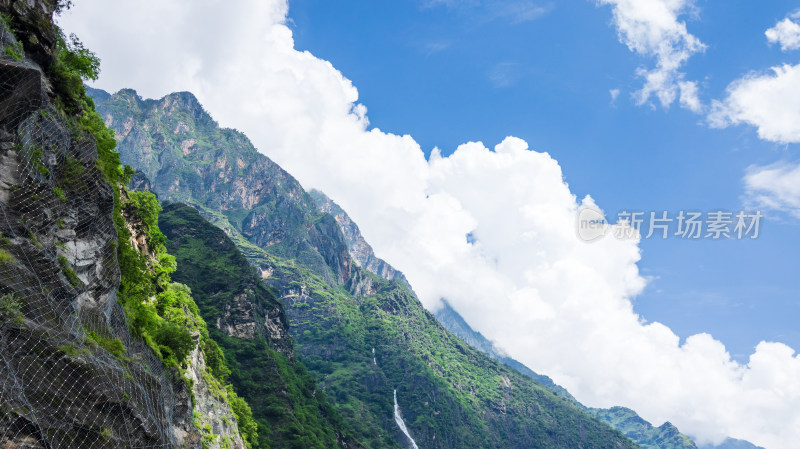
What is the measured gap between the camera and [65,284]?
74.7 ft

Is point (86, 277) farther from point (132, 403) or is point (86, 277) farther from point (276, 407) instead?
point (276, 407)

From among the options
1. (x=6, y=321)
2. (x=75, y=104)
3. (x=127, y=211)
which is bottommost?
(x=6, y=321)

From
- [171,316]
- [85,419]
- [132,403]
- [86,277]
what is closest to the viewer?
[85,419]

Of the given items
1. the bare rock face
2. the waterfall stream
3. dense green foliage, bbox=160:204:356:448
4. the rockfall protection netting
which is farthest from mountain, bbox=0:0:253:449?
the waterfall stream

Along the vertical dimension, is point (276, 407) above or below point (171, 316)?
below

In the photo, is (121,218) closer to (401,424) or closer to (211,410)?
(211,410)

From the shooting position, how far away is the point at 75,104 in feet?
101

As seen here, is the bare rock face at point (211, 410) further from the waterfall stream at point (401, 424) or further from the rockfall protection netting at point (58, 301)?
the waterfall stream at point (401, 424)

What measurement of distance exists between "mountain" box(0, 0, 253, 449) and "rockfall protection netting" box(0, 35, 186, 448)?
0.19 ft

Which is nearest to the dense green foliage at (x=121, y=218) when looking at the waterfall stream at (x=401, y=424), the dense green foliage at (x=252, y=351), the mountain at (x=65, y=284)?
the mountain at (x=65, y=284)

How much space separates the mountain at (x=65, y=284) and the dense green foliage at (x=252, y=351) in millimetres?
35592

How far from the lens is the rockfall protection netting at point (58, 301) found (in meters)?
17.0

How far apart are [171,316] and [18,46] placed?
30480mm

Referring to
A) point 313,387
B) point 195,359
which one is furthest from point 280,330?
point 195,359
